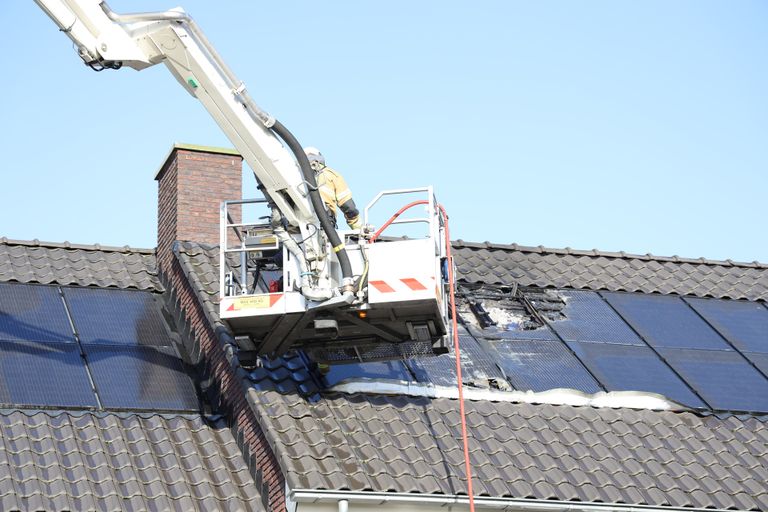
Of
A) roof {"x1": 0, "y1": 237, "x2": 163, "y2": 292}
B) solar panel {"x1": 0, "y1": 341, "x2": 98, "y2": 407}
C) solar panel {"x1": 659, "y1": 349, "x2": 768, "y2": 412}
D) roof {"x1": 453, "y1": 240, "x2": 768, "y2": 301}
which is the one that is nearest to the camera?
solar panel {"x1": 0, "y1": 341, "x2": 98, "y2": 407}

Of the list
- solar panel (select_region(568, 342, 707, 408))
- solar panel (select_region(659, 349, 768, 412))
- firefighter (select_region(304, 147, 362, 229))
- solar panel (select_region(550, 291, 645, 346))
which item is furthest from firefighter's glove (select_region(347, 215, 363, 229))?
solar panel (select_region(659, 349, 768, 412))

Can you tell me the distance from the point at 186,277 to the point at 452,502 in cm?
517

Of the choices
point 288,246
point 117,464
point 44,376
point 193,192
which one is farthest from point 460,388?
point 193,192

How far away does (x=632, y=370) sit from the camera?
16.3 m

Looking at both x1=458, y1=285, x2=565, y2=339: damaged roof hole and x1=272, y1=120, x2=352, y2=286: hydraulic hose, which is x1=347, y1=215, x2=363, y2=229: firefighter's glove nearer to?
x1=272, y1=120, x2=352, y2=286: hydraulic hose

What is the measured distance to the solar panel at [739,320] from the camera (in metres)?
17.7

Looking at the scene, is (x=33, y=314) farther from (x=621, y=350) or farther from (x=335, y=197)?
(x=621, y=350)

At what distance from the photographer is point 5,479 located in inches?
491

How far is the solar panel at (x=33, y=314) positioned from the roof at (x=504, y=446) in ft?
5.64

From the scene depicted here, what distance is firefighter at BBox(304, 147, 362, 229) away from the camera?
46.1 feet

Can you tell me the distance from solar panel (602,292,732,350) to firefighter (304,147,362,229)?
5.22 meters

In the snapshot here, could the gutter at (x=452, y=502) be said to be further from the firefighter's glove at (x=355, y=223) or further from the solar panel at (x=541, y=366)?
the firefighter's glove at (x=355, y=223)

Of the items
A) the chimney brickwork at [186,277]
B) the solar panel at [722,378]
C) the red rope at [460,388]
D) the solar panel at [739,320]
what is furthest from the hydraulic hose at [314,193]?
the solar panel at [739,320]

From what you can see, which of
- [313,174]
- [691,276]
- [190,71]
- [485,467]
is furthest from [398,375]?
[691,276]
